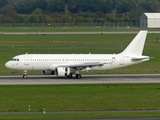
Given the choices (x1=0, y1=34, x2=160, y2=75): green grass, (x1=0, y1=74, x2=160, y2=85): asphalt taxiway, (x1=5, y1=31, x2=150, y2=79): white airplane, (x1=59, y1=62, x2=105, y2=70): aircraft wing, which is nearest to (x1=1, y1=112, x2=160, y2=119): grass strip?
(x1=0, y1=74, x2=160, y2=85): asphalt taxiway

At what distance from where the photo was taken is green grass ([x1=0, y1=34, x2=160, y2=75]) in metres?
79.0

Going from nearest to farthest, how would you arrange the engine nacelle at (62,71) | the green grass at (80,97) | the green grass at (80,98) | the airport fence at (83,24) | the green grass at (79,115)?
the green grass at (79,115)
the green grass at (80,98)
the green grass at (80,97)
the engine nacelle at (62,71)
the airport fence at (83,24)

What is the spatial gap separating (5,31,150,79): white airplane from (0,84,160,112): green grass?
27.5ft

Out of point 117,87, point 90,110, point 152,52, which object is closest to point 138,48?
point 117,87

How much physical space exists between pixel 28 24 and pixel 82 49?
306 feet

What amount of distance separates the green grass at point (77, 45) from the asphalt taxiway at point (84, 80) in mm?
7177

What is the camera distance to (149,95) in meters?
46.9

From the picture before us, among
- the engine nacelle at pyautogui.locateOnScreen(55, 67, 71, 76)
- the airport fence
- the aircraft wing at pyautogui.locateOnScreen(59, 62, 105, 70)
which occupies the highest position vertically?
the airport fence

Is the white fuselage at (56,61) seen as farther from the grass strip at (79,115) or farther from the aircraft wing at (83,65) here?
the grass strip at (79,115)

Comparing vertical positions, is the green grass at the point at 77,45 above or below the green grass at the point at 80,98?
above

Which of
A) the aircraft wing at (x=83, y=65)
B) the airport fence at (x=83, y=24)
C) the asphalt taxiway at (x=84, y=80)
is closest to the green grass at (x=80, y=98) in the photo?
the asphalt taxiway at (x=84, y=80)

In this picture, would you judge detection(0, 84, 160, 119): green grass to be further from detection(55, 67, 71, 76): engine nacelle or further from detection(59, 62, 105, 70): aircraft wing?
detection(59, 62, 105, 70): aircraft wing

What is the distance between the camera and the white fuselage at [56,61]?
6047 cm

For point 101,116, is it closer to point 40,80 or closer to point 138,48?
point 40,80
